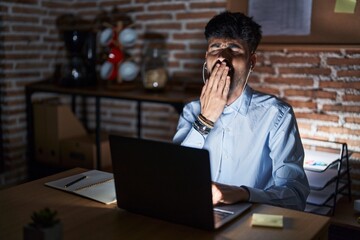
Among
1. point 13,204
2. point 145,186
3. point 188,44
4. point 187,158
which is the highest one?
point 188,44

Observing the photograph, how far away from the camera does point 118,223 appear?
1183 mm

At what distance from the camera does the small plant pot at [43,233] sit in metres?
0.93

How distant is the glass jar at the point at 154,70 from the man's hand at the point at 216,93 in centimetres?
97

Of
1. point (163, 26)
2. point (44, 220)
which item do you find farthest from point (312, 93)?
point (44, 220)

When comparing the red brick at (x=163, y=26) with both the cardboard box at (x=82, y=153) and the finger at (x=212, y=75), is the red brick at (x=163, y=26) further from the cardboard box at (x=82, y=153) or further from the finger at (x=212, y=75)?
the finger at (x=212, y=75)

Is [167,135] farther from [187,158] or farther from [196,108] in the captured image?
[187,158]

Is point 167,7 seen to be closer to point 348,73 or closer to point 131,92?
point 131,92

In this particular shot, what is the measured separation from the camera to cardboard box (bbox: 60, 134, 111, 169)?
290 cm

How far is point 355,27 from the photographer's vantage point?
7.39 ft

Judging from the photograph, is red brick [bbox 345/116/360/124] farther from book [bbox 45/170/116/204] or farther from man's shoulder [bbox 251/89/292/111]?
book [bbox 45/170/116/204]

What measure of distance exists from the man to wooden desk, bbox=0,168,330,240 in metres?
0.46

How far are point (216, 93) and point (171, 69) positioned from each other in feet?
4.14

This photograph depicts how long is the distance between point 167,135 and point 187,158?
199cm

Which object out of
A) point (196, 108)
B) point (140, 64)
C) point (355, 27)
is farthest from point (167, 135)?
point (355, 27)
